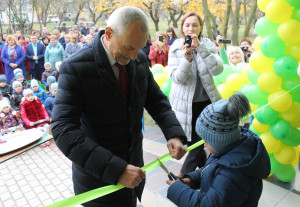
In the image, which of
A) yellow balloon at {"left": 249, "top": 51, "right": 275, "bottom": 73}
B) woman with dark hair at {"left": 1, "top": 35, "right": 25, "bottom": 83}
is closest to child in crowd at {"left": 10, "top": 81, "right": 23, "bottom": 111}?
woman with dark hair at {"left": 1, "top": 35, "right": 25, "bottom": 83}

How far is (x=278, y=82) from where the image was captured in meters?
2.99

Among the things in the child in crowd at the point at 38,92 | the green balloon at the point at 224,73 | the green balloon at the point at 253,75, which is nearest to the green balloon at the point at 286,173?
the green balloon at the point at 253,75

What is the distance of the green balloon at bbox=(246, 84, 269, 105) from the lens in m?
3.17

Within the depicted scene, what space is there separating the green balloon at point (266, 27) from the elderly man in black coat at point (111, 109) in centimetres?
175

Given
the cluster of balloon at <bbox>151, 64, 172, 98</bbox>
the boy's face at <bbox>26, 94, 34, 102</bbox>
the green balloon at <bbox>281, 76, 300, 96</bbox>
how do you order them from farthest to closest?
the boy's face at <bbox>26, 94, 34, 102</bbox>, the cluster of balloon at <bbox>151, 64, 172, 98</bbox>, the green balloon at <bbox>281, 76, 300, 96</bbox>

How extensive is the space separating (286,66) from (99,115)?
2.18m

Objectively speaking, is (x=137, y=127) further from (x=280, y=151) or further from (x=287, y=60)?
(x=280, y=151)

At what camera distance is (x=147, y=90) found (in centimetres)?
200

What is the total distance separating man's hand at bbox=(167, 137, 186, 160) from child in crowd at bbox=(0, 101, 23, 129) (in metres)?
4.49

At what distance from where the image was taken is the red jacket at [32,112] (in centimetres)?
550

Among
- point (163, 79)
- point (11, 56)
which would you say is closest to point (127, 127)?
point (163, 79)

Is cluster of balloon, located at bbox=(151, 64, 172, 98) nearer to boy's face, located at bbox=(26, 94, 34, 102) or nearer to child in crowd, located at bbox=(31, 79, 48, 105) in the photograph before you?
boy's face, located at bbox=(26, 94, 34, 102)

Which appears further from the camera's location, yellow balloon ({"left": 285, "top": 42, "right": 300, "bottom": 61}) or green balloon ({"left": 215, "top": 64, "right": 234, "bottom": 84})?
→ green balloon ({"left": 215, "top": 64, "right": 234, "bottom": 84})

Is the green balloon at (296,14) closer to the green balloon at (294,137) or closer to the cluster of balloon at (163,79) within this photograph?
the green balloon at (294,137)
